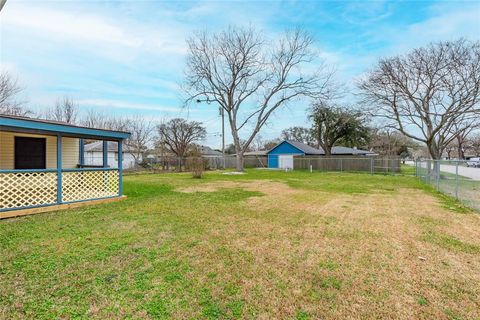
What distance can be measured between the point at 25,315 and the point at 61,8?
5.96 m

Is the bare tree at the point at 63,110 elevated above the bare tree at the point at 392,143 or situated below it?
above

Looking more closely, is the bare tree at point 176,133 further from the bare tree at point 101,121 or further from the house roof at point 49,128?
the house roof at point 49,128

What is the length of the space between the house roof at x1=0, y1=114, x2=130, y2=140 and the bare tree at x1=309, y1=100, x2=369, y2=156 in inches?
939

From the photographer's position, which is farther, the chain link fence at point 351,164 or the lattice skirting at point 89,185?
the chain link fence at point 351,164

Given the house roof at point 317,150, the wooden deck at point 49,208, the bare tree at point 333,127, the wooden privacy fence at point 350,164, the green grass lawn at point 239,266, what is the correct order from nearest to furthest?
the green grass lawn at point 239,266
the wooden deck at point 49,208
the wooden privacy fence at point 350,164
the bare tree at point 333,127
the house roof at point 317,150

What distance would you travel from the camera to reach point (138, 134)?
3158 centimetres

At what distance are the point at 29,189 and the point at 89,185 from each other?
4.73ft

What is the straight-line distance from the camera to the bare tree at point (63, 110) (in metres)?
25.8

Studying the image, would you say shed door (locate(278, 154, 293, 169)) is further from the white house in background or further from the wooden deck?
the wooden deck

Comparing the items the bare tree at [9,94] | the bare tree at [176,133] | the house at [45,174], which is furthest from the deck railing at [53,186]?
the bare tree at [176,133]

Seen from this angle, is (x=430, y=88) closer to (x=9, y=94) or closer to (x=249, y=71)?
(x=249, y=71)

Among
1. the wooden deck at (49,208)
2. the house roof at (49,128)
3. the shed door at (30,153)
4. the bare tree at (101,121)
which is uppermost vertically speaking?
the bare tree at (101,121)

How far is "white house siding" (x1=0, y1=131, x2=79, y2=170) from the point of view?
8.83 meters

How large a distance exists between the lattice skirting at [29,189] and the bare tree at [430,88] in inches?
790
